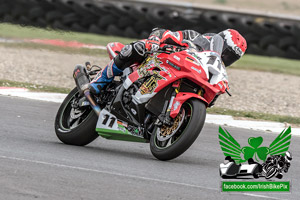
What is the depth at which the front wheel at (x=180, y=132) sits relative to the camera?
21.2 ft

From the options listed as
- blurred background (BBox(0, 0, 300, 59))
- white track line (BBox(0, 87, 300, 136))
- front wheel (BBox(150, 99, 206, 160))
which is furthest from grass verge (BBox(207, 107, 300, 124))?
blurred background (BBox(0, 0, 300, 59))

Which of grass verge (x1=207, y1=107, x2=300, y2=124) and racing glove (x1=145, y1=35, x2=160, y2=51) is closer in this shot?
racing glove (x1=145, y1=35, x2=160, y2=51)

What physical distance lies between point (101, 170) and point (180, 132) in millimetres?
922

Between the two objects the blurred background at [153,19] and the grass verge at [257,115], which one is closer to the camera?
the grass verge at [257,115]

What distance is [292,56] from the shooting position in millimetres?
20422

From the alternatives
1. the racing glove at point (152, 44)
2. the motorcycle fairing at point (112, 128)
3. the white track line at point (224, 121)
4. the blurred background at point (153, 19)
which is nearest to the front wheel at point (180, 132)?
the motorcycle fairing at point (112, 128)

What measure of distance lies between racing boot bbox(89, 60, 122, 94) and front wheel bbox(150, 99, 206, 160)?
2.91ft

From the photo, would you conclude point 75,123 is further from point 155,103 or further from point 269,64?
point 269,64

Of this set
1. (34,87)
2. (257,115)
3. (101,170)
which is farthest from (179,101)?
(34,87)

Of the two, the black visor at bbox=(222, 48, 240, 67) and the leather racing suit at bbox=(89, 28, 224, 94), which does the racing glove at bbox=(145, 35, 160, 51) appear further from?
the black visor at bbox=(222, 48, 240, 67)

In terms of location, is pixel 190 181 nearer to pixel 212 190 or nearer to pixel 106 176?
pixel 212 190

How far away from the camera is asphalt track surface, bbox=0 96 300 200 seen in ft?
18.0

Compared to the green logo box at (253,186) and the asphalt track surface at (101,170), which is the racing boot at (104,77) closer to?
the asphalt track surface at (101,170)

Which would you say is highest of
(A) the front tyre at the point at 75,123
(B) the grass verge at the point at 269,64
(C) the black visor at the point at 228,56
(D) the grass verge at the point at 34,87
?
(C) the black visor at the point at 228,56
